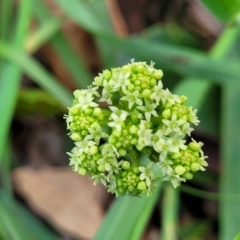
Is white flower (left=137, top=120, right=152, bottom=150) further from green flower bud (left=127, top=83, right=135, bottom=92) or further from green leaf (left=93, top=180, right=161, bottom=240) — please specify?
green leaf (left=93, top=180, right=161, bottom=240)

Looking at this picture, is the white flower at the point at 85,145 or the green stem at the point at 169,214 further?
the green stem at the point at 169,214

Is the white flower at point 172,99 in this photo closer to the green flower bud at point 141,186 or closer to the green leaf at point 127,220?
the green flower bud at point 141,186

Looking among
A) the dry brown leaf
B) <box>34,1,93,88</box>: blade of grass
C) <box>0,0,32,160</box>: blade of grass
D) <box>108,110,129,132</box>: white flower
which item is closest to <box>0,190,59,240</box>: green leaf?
the dry brown leaf

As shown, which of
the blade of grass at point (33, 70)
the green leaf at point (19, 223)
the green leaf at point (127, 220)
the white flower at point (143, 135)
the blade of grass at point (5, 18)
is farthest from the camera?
the blade of grass at point (5, 18)

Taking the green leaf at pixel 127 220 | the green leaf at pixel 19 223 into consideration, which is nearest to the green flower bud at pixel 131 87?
the green leaf at pixel 127 220

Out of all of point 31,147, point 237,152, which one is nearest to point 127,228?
point 237,152

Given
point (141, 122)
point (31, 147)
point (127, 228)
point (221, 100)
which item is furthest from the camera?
point (31, 147)

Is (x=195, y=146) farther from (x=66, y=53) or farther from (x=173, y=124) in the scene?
(x=66, y=53)

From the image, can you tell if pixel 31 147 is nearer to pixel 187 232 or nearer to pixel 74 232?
pixel 74 232
